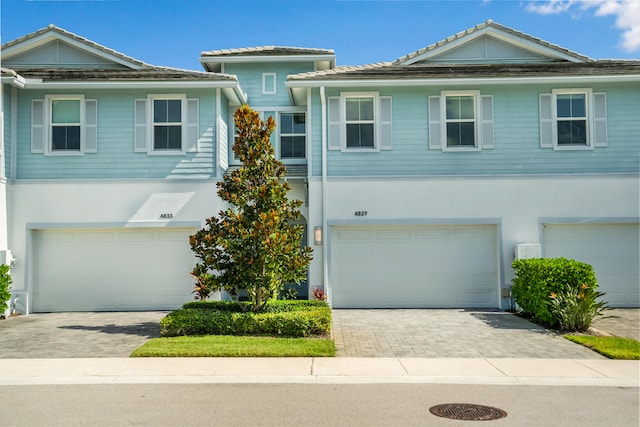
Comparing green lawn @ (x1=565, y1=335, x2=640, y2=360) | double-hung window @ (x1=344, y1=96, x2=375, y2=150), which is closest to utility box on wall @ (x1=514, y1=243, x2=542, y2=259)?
green lawn @ (x1=565, y1=335, x2=640, y2=360)

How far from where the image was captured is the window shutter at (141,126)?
16.7 metres

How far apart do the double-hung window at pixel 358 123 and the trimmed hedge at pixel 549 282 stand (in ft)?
17.1

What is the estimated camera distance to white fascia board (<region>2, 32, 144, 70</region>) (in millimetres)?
17750

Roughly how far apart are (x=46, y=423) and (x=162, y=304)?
9.88 meters

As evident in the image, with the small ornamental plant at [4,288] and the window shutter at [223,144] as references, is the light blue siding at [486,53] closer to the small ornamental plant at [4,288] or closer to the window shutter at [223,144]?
the window shutter at [223,144]

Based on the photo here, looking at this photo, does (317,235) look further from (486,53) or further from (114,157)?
(486,53)

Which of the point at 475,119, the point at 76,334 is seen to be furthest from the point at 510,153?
the point at 76,334

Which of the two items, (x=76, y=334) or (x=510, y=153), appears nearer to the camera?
(x=76, y=334)

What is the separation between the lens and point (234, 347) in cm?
1083

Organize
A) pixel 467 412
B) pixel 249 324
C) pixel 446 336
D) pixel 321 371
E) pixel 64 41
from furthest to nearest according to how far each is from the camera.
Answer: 1. pixel 64 41
2. pixel 446 336
3. pixel 249 324
4. pixel 321 371
5. pixel 467 412

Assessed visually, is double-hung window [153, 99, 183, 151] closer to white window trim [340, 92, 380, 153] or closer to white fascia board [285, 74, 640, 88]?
white fascia board [285, 74, 640, 88]

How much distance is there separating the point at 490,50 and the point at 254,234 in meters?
10.3

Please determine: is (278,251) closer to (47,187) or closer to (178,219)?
(178,219)

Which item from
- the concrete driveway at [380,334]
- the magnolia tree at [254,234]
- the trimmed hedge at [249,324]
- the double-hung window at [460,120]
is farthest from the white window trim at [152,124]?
the double-hung window at [460,120]
